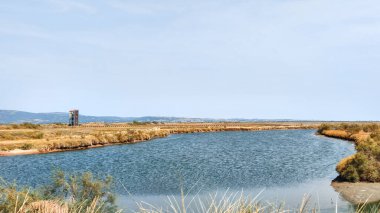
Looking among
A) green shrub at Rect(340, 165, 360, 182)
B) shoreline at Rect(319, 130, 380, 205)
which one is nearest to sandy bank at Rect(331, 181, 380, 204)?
shoreline at Rect(319, 130, 380, 205)

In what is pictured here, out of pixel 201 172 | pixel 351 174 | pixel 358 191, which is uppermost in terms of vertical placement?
pixel 351 174

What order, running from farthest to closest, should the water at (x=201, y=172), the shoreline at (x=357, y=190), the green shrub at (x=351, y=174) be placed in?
the green shrub at (x=351, y=174) → the water at (x=201, y=172) → the shoreline at (x=357, y=190)

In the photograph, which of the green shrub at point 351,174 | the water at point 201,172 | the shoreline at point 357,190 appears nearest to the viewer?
the shoreline at point 357,190

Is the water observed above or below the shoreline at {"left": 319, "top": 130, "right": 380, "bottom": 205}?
below

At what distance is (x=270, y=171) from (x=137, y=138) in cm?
4378

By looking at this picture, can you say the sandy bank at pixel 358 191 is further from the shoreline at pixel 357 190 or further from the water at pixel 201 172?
the water at pixel 201 172

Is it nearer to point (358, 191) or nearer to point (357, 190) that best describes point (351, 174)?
point (357, 190)

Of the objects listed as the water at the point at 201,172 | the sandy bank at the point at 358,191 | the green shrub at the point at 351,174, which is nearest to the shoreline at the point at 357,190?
the sandy bank at the point at 358,191

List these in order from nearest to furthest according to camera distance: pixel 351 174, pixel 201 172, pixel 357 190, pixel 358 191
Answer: pixel 358 191 < pixel 357 190 < pixel 351 174 < pixel 201 172

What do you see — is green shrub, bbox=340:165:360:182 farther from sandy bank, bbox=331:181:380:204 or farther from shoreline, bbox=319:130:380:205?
sandy bank, bbox=331:181:380:204

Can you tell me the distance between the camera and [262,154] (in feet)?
164

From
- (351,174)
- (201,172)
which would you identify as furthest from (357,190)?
(201,172)

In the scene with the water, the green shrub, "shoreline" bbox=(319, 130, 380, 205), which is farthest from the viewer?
the green shrub

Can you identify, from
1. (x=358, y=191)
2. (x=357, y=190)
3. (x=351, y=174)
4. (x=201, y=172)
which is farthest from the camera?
(x=201, y=172)
